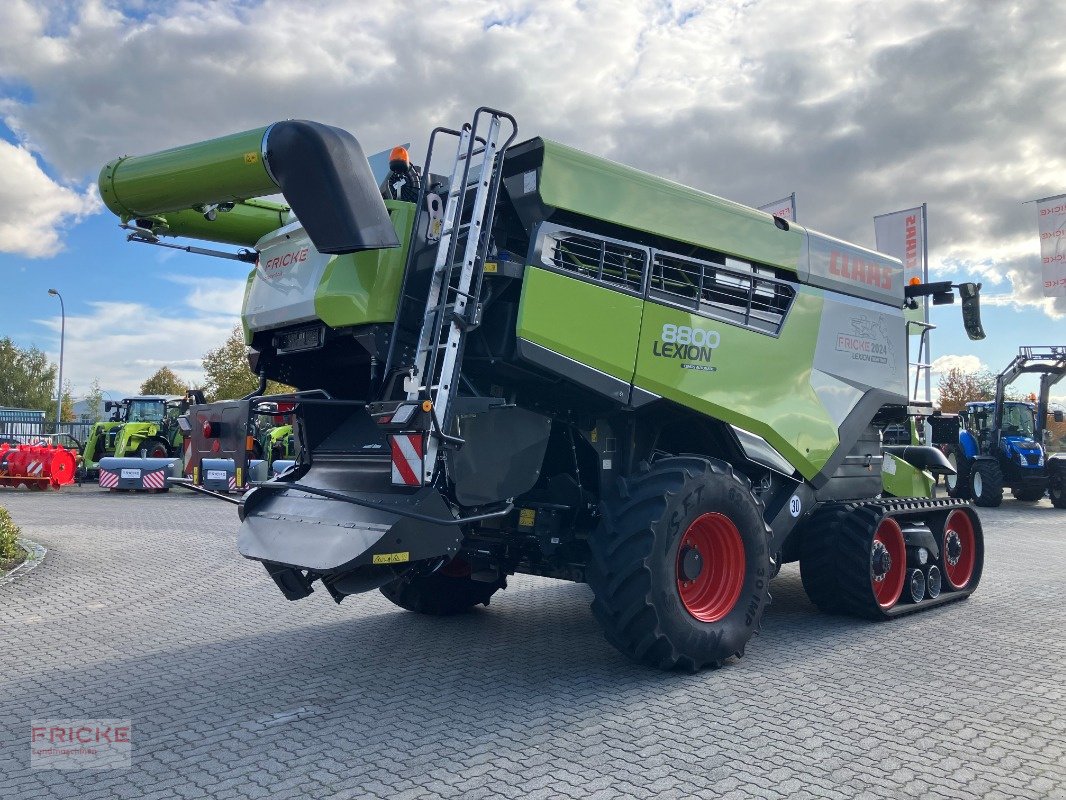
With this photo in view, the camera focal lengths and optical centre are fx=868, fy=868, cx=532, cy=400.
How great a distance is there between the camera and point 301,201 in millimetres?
4617

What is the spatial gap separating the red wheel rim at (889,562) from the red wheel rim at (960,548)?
114 cm

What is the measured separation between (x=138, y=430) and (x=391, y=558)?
66.6ft

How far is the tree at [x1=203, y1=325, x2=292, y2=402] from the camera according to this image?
35906 millimetres

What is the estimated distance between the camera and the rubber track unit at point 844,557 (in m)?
6.75

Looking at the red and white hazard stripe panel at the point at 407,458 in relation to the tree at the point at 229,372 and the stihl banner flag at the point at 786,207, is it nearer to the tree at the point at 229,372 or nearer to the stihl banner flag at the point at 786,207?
the stihl banner flag at the point at 786,207

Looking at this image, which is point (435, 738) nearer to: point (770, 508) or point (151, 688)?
point (151, 688)

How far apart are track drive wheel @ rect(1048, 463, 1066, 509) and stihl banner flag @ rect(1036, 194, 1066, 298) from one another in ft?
13.1

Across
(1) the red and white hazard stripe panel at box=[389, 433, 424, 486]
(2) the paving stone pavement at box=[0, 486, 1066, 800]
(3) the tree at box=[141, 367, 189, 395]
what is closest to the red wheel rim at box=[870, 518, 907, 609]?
(2) the paving stone pavement at box=[0, 486, 1066, 800]

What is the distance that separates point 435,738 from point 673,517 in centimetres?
191

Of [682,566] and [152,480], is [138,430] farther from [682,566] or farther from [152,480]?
[682,566]

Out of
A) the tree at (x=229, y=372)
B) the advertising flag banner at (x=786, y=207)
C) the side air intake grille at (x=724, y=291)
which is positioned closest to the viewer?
the side air intake grille at (x=724, y=291)

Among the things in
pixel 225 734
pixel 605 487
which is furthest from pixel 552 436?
pixel 225 734

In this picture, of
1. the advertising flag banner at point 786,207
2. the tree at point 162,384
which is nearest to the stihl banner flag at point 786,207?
the advertising flag banner at point 786,207

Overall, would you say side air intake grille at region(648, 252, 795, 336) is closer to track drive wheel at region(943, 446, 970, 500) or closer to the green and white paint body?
the green and white paint body
